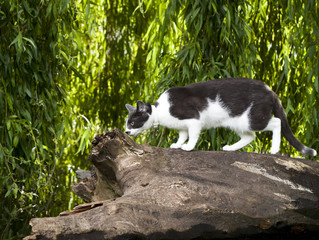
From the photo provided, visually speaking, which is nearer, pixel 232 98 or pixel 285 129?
pixel 232 98

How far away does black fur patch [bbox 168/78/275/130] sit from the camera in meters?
3.02

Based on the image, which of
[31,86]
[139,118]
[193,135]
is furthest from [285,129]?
[31,86]

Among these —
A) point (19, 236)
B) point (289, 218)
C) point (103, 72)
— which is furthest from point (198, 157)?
point (103, 72)

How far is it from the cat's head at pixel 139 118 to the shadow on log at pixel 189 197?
0.38 m

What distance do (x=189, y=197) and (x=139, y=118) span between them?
3.03 feet

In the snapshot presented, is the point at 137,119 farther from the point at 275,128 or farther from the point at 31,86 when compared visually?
the point at 31,86

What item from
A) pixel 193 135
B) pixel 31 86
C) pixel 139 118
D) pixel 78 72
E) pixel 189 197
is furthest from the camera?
pixel 78 72

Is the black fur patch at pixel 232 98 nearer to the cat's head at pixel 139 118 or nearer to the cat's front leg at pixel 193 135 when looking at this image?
the cat's front leg at pixel 193 135

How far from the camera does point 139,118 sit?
10.4 ft

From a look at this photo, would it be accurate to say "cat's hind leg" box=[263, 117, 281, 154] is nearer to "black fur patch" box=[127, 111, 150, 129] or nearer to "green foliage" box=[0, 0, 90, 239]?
"black fur patch" box=[127, 111, 150, 129]

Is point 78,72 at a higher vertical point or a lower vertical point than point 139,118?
higher

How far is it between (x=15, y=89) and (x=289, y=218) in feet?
6.66

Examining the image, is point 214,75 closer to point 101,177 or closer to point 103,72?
point 101,177

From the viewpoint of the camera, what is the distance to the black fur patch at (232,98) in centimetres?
302
